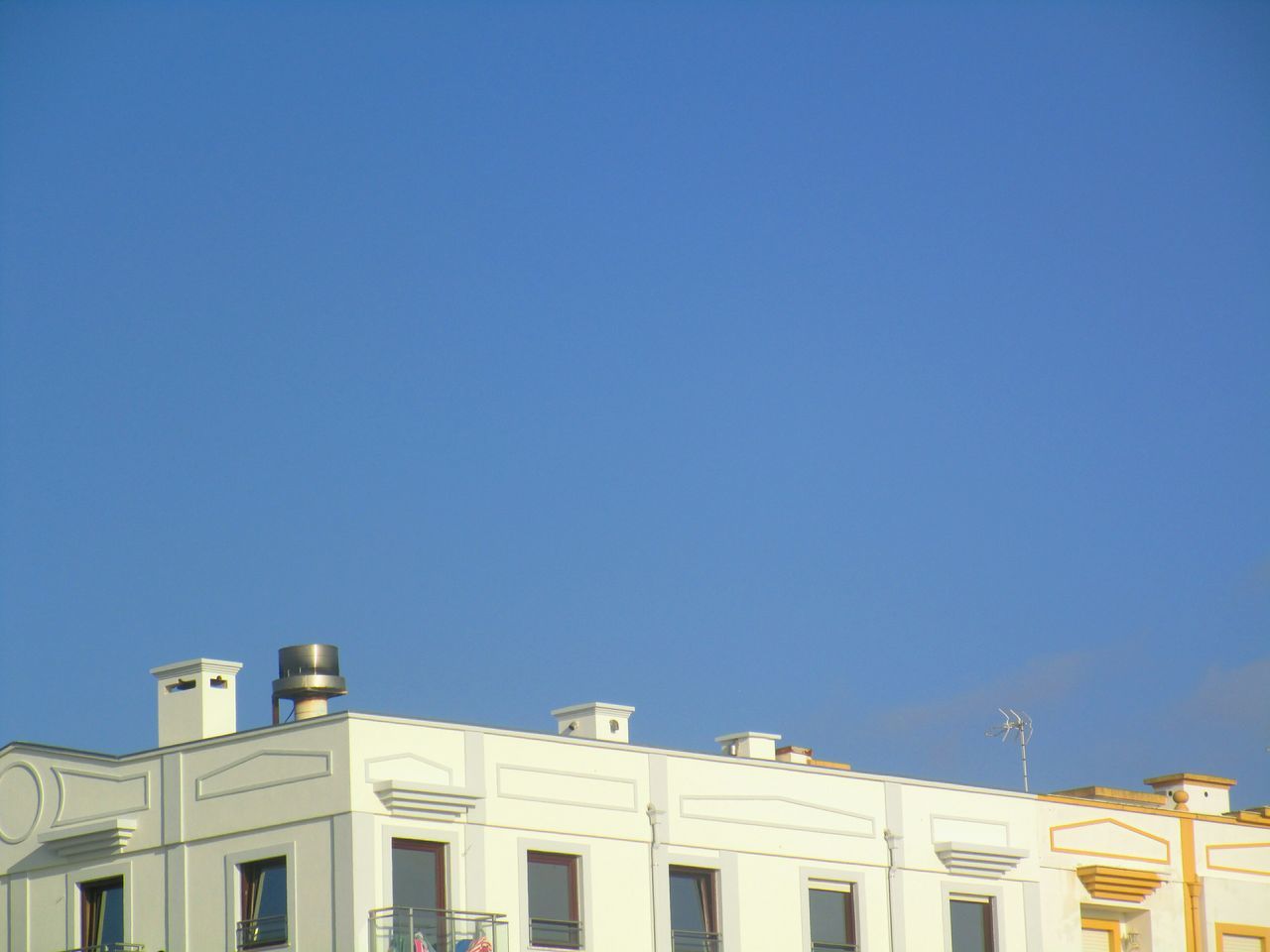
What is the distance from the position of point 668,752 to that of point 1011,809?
8.06 m

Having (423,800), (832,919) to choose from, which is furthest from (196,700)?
(832,919)

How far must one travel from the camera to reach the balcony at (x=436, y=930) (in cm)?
3434

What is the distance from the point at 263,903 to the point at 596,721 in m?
6.79

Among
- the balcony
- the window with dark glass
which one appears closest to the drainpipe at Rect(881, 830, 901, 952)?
the balcony

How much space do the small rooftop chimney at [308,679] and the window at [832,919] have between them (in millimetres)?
9156

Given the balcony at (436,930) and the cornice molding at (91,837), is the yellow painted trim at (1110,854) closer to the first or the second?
the balcony at (436,930)

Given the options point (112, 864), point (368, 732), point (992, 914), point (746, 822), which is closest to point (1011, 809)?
point (992, 914)

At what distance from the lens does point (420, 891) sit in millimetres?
35469

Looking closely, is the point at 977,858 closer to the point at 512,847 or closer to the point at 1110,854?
the point at 1110,854

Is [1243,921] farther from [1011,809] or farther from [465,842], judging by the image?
[465,842]

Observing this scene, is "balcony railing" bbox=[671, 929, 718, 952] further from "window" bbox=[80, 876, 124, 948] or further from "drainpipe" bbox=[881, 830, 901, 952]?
"window" bbox=[80, 876, 124, 948]

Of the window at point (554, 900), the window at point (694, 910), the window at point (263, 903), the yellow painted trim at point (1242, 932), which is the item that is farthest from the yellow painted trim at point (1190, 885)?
the window at point (263, 903)

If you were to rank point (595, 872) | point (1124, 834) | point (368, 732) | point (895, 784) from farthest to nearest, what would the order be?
point (1124, 834) → point (895, 784) → point (595, 872) → point (368, 732)

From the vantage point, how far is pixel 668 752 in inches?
1537
